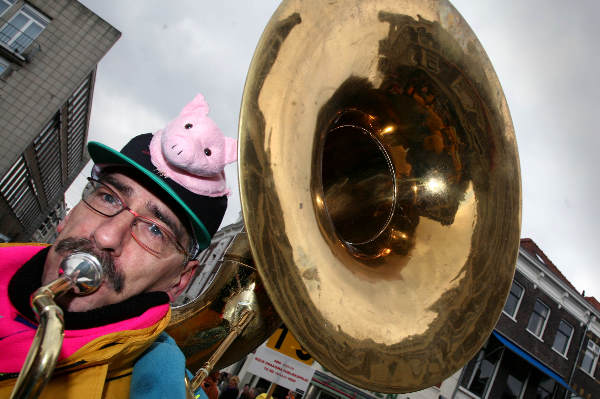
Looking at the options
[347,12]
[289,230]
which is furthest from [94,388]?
[347,12]

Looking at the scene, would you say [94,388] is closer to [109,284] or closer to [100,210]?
[109,284]

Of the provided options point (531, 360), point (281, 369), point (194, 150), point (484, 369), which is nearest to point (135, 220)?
point (194, 150)

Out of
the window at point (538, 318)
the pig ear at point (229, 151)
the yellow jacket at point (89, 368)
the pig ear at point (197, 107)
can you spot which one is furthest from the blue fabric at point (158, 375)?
the window at point (538, 318)

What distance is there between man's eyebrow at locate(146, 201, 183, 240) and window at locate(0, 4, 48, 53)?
Answer: 15.9 metres

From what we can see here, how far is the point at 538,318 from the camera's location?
14.8 m

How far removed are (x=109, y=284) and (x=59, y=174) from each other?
35.0m

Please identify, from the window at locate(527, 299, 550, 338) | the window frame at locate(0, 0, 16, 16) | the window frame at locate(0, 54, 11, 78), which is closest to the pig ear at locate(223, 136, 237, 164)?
the window frame at locate(0, 54, 11, 78)

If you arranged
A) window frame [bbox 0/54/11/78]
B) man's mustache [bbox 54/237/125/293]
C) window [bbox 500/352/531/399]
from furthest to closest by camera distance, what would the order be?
window [bbox 500/352/531/399] < window frame [bbox 0/54/11/78] < man's mustache [bbox 54/237/125/293]

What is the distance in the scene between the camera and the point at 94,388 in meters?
0.93

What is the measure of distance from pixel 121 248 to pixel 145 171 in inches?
10.1

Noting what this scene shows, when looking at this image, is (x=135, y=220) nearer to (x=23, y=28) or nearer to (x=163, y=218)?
(x=163, y=218)

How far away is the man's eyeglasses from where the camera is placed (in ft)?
4.04

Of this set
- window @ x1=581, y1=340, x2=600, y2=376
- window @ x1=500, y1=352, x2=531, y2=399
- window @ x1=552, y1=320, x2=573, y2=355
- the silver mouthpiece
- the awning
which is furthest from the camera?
window @ x1=581, y1=340, x2=600, y2=376

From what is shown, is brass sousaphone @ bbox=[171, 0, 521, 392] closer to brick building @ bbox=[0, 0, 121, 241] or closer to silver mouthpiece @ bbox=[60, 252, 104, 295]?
silver mouthpiece @ bbox=[60, 252, 104, 295]
